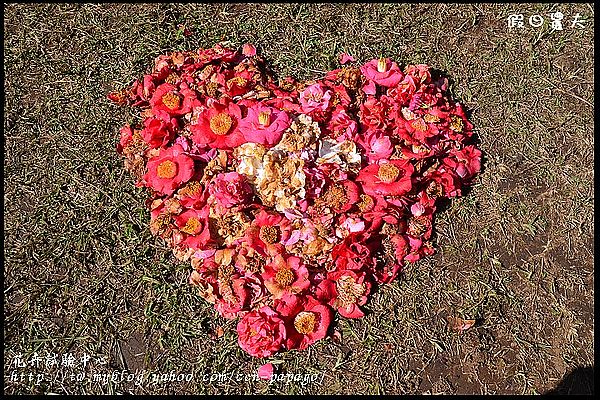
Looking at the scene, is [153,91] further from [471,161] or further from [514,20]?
[514,20]

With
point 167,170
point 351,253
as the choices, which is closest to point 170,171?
point 167,170

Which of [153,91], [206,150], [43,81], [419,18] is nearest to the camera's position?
[206,150]

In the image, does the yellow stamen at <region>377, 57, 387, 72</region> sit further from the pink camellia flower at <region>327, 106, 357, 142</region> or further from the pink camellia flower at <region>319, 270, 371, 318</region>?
the pink camellia flower at <region>319, 270, 371, 318</region>

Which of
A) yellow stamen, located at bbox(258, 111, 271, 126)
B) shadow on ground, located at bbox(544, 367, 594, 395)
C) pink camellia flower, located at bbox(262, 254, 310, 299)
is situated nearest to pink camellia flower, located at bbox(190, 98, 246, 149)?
yellow stamen, located at bbox(258, 111, 271, 126)

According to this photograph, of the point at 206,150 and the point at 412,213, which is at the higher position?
the point at 206,150

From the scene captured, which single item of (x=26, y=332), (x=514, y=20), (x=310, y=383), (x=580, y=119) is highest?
(x=514, y=20)

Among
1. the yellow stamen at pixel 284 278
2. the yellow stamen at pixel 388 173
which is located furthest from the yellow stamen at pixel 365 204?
the yellow stamen at pixel 284 278

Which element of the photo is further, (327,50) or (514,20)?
(514,20)

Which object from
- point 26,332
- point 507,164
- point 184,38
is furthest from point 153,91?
point 507,164

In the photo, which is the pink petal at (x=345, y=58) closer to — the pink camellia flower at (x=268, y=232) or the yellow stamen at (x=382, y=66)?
the yellow stamen at (x=382, y=66)
